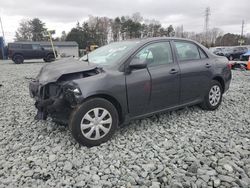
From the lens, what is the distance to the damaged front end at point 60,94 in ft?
9.50

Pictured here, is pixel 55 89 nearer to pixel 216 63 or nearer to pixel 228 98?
pixel 216 63

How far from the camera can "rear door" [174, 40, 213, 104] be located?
397 centimetres

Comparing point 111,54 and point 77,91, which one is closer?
point 77,91

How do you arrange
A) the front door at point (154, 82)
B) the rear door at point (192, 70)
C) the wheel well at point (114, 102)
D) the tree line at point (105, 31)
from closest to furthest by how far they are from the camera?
1. the wheel well at point (114, 102)
2. the front door at point (154, 82)
3. the rear door at point (192, 70)
4. the tree line at point (105, 31)

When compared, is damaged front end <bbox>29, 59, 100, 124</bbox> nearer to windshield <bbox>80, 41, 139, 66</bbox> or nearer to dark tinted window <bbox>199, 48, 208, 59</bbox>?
windshield <bbox>80, 41, 139, 66</bbox>

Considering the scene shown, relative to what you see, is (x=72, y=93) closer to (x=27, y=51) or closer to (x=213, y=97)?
(x=213, y=97)

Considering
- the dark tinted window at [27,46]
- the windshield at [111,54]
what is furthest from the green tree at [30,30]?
the windshield at [111,54]

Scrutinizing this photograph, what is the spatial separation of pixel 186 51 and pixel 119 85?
1751mm

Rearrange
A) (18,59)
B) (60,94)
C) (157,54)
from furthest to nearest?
(18,59), (157,54), (60,94)

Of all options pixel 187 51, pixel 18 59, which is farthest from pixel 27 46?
pixel 187 51

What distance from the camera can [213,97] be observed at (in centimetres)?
456

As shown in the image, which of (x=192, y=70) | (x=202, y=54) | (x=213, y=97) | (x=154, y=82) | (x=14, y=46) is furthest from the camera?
(x=14, y=46)

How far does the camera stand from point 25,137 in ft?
11.4

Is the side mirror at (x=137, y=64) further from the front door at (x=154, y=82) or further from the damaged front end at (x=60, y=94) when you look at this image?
the damaged front end at (x=60, y=94)
